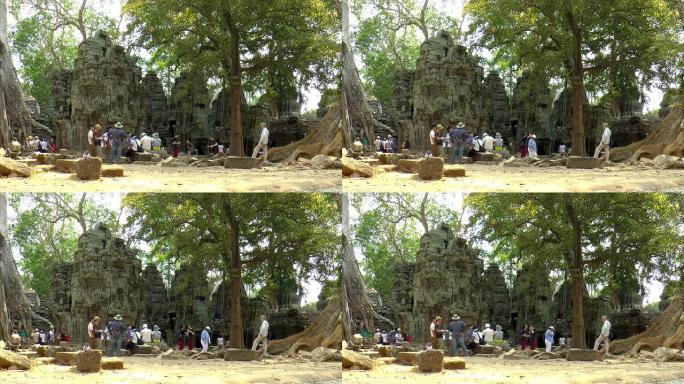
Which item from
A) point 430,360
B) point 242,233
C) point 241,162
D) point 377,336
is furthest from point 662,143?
point 242,233

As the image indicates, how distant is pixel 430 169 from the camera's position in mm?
24219

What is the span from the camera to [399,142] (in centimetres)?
2464

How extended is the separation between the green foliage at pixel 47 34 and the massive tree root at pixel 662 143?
1098 cm

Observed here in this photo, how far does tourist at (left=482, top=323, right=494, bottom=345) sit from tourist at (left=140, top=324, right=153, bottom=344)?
605cm

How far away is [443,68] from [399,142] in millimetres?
1781

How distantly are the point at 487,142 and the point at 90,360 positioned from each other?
893 centimetres

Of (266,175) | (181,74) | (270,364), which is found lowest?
(270,364)

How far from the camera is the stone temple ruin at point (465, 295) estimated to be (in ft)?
74.4

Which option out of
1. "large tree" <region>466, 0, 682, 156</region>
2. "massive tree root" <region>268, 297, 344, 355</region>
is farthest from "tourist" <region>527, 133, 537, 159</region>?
"massive tree root" <region>268, 297, 344, 355</region>

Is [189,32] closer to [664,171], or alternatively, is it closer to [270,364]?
[270,364]

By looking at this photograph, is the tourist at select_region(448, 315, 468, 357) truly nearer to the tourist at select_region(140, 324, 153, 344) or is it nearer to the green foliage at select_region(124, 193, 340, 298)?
the green foliage at select_region(124, 193, 340, 298)

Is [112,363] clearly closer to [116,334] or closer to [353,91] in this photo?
[116,334]

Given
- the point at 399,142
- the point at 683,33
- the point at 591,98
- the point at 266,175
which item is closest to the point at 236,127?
the point at 266,175

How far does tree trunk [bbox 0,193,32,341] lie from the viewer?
23.8 metres
